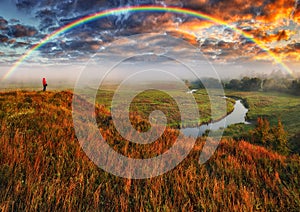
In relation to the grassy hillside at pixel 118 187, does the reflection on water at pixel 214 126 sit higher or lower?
lower

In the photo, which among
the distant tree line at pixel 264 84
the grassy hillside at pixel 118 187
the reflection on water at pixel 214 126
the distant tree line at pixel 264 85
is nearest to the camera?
the grassy hillside at pixel 118 187

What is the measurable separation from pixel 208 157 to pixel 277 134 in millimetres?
15567

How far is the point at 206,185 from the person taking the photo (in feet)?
10.7

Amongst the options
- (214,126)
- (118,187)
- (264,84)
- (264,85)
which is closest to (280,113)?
(214,126)

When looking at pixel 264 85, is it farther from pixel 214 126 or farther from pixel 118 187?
pixel 118 187

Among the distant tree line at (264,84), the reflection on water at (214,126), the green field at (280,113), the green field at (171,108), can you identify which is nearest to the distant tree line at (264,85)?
the distant tree line at (264,84)

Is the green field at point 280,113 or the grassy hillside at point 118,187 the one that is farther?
the green field at point 280,113

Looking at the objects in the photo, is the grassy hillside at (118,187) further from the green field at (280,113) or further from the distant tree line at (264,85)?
the distant tree line at (264,85)

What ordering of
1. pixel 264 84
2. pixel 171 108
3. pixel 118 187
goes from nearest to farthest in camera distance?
pixel 118 187
pixel 171 108
pixel 264 84

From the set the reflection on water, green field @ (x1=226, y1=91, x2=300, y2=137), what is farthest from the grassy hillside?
green field @ (x1=226, y1=91, x2=300, y2=137)

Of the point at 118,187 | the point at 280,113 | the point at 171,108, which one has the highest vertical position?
the point at 118,187

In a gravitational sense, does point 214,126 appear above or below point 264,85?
below

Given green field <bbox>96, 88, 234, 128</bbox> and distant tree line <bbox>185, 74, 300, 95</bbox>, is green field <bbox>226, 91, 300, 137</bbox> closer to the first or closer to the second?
green field <bbox>96, 88, 234, 128</bbox>

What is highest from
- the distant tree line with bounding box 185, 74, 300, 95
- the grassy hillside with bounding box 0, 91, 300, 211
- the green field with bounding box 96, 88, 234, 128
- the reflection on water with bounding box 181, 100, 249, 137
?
the distant tree line with bounding box 185, 74, 300, 95
